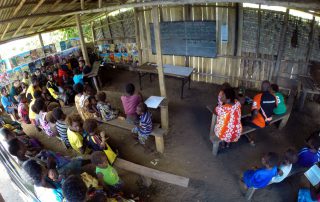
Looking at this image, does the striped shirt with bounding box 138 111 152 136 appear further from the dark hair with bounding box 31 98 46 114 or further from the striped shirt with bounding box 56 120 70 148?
the dark hair with bounding box 31 98 46 114

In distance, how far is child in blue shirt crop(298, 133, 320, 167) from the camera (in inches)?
131

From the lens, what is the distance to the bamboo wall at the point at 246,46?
5367 mm

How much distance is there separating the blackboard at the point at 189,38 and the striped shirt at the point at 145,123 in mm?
3415

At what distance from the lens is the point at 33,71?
771cm

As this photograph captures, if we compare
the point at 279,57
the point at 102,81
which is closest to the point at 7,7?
the point at 102,81

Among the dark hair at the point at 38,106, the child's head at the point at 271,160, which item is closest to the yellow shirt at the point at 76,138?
the dark hair at the point at 38,106

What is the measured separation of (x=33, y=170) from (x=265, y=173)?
9.82ft

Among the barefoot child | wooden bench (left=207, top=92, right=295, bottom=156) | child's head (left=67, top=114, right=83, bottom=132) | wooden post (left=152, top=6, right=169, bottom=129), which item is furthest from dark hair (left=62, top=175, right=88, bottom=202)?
wooden post (left=152, top=6, right=169, bottom=129)

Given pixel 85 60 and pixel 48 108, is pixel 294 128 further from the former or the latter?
pixel 85 60

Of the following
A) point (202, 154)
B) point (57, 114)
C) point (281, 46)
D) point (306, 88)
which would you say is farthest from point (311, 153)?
point (57, 114)

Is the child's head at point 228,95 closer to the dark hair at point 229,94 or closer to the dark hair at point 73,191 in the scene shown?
the dark hair at point 229,94

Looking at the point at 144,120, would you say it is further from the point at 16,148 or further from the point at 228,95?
the point at 16,148

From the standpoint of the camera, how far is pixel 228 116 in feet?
12.8

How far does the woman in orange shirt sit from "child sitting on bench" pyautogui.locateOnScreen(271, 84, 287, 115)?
1015mm
